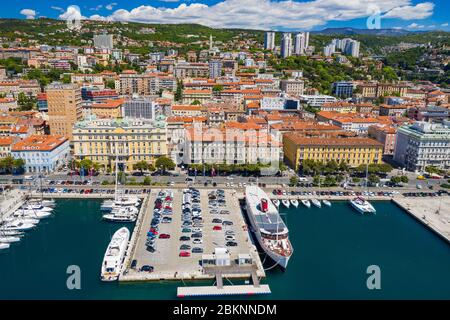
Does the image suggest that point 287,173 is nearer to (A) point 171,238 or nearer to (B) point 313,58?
(A) point 171,238

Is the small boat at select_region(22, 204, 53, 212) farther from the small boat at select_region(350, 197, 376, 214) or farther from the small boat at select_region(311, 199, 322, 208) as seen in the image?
the small boat at select_region(350, 197, 376, 214)

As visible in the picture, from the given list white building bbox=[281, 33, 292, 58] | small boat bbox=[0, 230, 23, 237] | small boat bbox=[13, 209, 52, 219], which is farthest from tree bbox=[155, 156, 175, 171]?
white building bbox=[281, 33, 292, 58]

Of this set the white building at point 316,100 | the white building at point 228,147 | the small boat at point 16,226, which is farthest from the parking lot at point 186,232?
the white building at point 316,100

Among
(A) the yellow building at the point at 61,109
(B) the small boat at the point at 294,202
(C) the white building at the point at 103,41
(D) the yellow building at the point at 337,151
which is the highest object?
(C) the white building at the point at 103,41

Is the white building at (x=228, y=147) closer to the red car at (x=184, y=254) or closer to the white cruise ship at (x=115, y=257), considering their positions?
the white cruise ship at (x=115, y=257)
